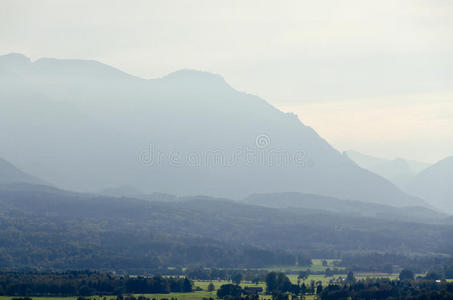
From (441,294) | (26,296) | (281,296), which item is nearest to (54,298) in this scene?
(26,296)

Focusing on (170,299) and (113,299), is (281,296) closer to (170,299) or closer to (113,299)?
(170,299)

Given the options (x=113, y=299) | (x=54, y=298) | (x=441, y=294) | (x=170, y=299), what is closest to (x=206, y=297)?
(x=170, y=299)

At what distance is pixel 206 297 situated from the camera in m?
199

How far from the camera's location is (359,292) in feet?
655

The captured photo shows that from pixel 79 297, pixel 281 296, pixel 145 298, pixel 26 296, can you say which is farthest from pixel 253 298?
pixel 26 296

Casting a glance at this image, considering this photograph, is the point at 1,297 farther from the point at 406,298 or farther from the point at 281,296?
the point at 406,298

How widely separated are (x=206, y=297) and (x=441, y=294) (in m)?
53.5

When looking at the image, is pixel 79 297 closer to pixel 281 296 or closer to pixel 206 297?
pixel 206 297

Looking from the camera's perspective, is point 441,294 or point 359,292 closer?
point 441,294

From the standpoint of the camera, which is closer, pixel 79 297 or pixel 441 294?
pixel 441 294

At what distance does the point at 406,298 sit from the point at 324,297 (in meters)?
18.8

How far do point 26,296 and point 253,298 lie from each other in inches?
2077

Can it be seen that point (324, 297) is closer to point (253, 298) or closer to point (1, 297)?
point (253, 298)

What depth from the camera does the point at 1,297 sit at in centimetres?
19088
